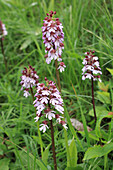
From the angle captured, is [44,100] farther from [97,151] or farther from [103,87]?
[103,87]

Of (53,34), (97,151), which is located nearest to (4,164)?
(97,151)

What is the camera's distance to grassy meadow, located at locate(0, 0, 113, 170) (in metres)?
1.83

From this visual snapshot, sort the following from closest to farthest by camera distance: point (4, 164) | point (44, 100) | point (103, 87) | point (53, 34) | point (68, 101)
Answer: point (44, 100) < point (53, 34) < point (4, 164) < point (103, 87) < point (68, 101)

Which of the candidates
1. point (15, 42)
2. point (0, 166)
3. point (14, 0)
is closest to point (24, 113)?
point (0, 166)

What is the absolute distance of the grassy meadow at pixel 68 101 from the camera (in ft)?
6.00

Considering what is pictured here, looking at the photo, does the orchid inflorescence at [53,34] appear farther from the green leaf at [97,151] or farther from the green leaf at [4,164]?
the green leaf at [4,164]

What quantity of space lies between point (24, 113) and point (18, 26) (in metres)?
2.28

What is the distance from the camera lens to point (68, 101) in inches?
113

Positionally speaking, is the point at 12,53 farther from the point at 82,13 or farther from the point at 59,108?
the point at 59,108

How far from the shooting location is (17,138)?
2.42m

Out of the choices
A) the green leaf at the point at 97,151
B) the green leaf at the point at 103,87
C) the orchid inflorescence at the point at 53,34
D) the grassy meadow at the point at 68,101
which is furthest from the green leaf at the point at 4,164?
the green leaf at the point at 103,87

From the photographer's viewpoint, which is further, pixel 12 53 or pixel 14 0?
pixel 14 0

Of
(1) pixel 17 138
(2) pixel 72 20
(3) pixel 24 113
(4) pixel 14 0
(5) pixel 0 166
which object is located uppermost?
(4) pixel 14 0

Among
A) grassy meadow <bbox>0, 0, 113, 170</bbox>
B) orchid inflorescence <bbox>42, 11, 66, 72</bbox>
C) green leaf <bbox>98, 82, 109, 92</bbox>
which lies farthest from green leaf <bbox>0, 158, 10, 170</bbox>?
green leaf <bbox>98, 82, 109, 92</bbox>
